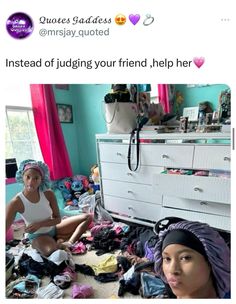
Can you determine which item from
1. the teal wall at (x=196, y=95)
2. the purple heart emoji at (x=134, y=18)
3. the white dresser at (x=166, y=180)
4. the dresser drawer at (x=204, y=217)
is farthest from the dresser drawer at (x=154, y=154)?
the purple heart emoji at (x=134, y=18)

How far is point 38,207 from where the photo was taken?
1.47 m

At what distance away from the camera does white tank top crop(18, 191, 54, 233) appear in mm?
1438

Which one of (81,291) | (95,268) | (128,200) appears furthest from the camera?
(128,200)

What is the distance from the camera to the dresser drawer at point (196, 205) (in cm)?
143

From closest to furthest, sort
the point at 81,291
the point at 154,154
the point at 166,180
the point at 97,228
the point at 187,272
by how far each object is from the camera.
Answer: the point at 187,272 < the point at 81,291 < the point at 166,180 < the point at 154,154 < the point at 97,228

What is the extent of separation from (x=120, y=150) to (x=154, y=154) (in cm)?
32

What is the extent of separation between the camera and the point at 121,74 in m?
0.70

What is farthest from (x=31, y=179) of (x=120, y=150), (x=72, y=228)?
(x=120, y=150)

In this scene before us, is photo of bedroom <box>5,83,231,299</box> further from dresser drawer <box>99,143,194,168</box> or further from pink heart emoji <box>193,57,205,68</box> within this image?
pink heart emoji <box>193,57,205,68</box>

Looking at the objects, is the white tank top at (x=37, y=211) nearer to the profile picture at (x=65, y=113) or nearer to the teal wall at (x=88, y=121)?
the teal wall at (x=88, y=121)

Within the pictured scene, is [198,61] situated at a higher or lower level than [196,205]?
higher

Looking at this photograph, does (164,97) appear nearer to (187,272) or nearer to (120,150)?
(120,150)

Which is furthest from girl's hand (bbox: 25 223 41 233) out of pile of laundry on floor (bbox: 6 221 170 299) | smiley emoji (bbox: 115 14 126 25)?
smiley emoji (bbox: 115 14 126 25)

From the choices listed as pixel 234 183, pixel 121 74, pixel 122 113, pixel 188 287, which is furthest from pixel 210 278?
pixel 122 113
